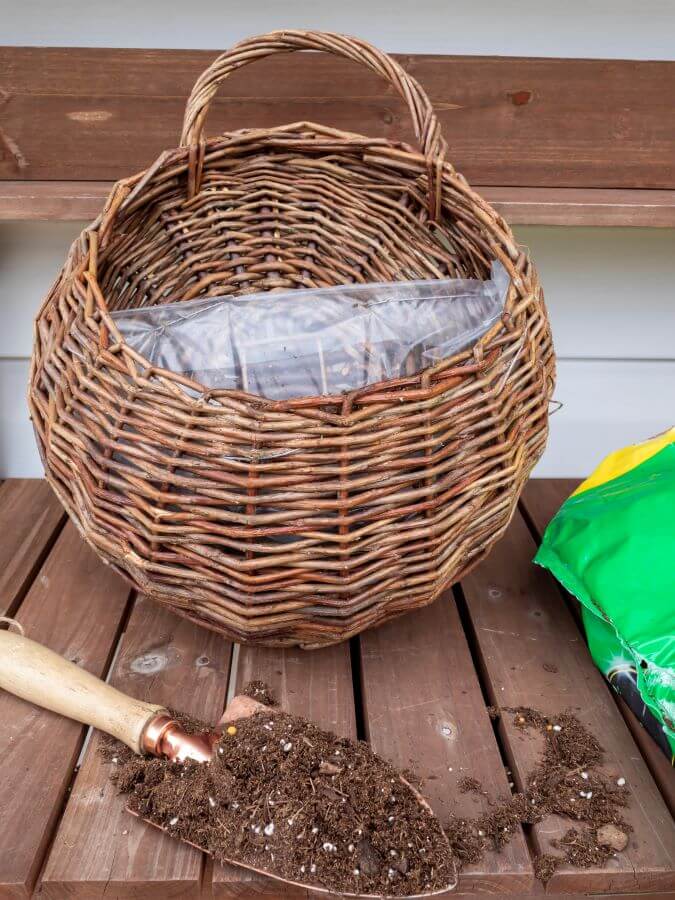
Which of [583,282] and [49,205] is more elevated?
[49,205]

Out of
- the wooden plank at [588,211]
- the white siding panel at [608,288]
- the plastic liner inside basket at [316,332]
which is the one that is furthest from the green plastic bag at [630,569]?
the white siding panel at [608,288]

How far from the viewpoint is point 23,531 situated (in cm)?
115

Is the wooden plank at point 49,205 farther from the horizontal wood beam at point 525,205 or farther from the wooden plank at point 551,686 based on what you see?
the wooden plank at point 551,686

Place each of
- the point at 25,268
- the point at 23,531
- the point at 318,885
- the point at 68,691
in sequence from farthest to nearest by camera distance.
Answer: the point at 25,268, the point at 23,531, the point at 68,691, the point at 318,885

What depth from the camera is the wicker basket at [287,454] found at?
70 cm

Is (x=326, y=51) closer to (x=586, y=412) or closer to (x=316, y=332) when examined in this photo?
(x=316, y=332)

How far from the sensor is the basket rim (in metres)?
0.70

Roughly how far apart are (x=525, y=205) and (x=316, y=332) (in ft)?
1.50

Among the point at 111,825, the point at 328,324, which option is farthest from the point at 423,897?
the point at 328,324

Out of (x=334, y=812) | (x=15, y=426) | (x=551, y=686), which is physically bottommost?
(x=15, y=426)

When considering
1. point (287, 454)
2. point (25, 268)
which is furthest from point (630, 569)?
point (25, 268)

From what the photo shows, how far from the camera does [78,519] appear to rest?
2.67 ft

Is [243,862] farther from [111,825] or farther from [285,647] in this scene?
[285,647]

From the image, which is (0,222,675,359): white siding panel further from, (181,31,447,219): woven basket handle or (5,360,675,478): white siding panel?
(181,31,447,219): woven basket handle
